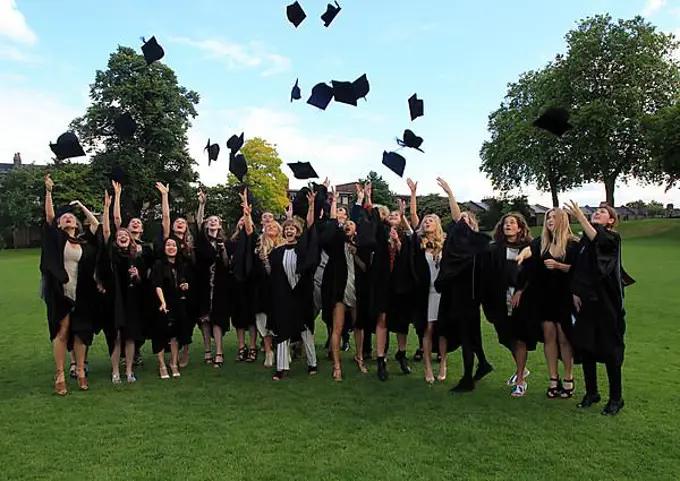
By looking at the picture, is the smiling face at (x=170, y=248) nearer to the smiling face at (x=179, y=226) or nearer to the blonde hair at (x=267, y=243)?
the smiling face at (x=179, y=226)

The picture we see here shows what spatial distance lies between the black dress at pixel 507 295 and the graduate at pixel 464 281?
12 cm

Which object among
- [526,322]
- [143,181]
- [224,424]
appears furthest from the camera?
[143,181]

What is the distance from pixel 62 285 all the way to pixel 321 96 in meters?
4.18

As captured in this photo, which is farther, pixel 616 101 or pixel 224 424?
pixel 616 101

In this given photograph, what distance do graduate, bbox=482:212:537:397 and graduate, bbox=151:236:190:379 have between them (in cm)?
390

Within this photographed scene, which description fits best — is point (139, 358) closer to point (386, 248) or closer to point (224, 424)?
point (224, 424)

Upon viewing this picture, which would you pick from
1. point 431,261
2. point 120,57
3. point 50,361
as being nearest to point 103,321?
point 50,361

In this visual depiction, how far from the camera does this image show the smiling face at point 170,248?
23.2ft

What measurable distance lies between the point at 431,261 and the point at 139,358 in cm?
444

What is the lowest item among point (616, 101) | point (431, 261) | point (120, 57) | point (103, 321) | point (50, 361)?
point (50, 361)

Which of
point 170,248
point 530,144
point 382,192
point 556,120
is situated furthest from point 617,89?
point 170,248

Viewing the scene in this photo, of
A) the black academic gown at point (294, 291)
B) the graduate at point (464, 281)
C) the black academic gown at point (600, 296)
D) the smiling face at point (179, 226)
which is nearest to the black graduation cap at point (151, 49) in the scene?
the smiling face at point (179, 226)

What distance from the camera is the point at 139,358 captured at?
25.8 feet

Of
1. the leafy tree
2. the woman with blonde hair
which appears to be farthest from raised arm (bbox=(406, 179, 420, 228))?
the leafy tree
